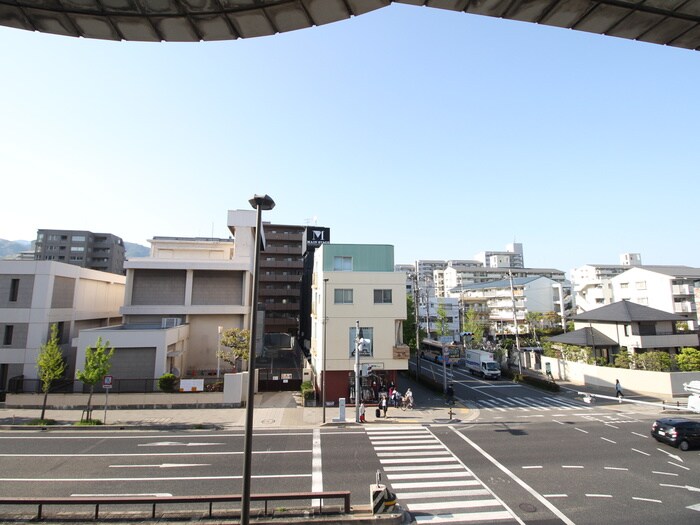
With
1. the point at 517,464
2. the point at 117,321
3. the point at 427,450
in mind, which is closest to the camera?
the point at 517,464

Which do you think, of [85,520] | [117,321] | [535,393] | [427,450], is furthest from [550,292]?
[85,520]

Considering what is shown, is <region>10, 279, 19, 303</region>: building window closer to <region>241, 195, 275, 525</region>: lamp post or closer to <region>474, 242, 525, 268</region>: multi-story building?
→ <region>241, 195, 275, 525</region>: lamp post

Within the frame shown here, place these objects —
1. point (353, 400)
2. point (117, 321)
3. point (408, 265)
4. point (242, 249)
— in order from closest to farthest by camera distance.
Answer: point (353, 400)
point (242, 249)
point (117, 321)
point (408, 265)

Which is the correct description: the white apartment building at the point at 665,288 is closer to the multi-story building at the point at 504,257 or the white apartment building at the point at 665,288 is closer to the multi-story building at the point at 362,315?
the multi-story building at the point at 362,315

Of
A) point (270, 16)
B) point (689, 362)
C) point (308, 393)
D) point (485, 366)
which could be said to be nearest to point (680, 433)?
point (689, 362)

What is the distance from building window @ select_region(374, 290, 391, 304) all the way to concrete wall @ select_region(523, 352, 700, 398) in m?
23.7

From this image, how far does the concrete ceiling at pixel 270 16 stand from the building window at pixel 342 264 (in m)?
27.4

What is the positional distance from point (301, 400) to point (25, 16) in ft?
97.5

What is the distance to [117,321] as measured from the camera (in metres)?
48.4

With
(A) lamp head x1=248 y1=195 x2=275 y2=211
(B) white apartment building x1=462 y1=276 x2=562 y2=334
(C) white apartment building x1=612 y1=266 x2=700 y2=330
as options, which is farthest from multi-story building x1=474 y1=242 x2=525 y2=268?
(A) lamp head x1=248 y1=195 x2=275 y2=211

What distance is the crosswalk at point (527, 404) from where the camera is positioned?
2936 centimetres

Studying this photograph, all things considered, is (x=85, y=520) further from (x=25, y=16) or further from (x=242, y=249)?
(x=242, y=249)

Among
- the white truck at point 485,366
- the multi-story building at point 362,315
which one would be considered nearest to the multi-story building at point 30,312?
the multi-story building at point 362,315

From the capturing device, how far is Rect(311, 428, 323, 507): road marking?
14.0 metres
